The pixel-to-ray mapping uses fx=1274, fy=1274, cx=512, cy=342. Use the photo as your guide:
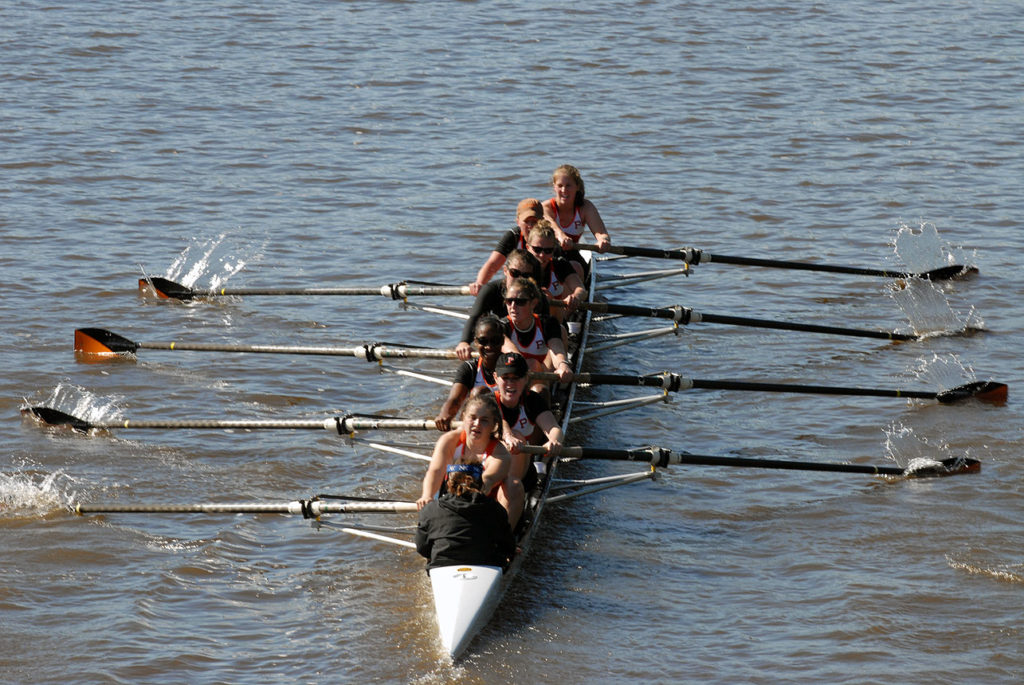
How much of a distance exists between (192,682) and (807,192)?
467 inches

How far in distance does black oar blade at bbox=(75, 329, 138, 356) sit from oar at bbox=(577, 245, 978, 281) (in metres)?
4.37

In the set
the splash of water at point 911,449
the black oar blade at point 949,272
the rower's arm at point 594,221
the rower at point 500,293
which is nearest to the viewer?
the rower at point 500,293

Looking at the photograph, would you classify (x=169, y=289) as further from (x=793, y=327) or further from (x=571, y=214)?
(x=793, y=327)

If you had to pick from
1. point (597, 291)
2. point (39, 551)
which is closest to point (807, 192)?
point (597, 291)

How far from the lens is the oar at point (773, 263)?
1247cm

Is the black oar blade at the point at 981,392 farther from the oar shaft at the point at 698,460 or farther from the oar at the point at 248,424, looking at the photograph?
the oar at the point at 248,424

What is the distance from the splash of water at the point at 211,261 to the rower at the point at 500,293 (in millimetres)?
4597

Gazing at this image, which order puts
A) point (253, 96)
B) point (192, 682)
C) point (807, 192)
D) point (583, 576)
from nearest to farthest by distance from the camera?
point (192, 682), point (583, 576), point (807, 192), point (253, 96)

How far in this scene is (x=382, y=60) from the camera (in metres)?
22.8

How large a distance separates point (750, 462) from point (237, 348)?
4.75m

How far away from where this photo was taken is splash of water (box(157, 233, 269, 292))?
552 inches

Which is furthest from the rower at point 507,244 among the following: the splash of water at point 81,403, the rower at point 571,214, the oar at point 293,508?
the splash of water at point 81,403

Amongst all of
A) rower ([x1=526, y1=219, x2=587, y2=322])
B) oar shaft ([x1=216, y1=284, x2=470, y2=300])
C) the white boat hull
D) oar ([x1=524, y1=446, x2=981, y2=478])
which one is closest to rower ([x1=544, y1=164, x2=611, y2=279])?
rower ([x1=526, y1=219, x2=587, y2=322])

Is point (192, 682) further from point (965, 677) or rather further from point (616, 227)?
point (616, 227)
